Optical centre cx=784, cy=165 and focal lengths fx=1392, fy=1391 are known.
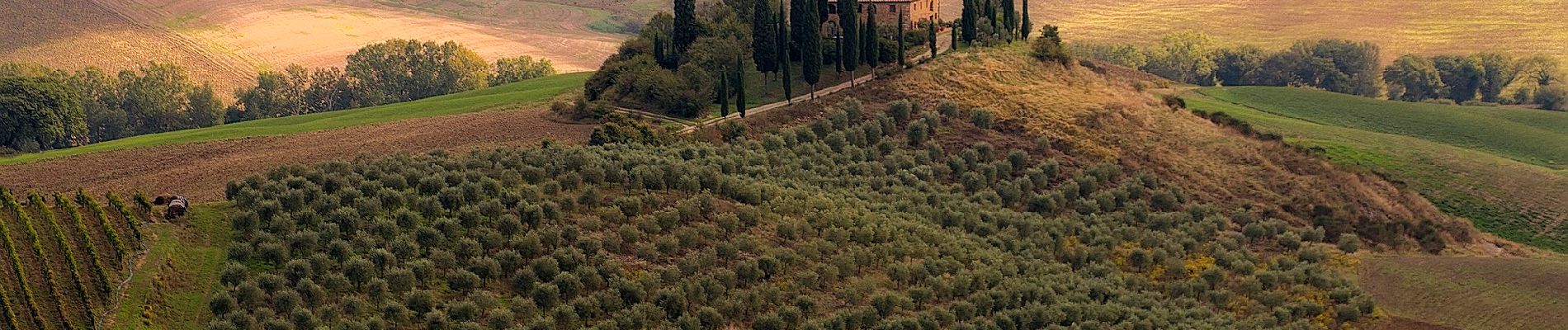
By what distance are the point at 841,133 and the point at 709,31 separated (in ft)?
56.8

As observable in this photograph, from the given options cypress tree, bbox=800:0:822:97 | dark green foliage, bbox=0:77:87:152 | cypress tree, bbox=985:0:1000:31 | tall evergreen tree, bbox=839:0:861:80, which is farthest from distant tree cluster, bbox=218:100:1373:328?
dark green foliage, bbox=0:77:87:152

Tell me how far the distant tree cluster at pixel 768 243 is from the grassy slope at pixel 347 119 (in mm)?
22058

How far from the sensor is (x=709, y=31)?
10569 cm

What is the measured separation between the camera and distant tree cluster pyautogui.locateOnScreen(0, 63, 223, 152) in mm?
104125

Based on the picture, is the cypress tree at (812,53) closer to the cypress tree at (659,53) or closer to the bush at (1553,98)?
the cypress tree at (659,53)

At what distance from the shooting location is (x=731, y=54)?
101250 mm

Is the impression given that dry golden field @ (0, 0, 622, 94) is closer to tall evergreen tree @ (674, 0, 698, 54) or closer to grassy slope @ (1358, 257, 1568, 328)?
tall evergreen tree @ (674, 0, 698, 54)

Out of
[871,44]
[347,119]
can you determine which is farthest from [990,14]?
[347,119]

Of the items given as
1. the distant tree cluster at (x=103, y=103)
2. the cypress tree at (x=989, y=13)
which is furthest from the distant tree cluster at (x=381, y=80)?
the cypress tree at (x=989, y=13)

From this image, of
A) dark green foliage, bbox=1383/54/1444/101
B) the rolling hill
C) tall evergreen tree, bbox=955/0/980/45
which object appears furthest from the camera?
dark green foliage, bbox=1383/54/1444/101

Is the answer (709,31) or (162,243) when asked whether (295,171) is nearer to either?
(162,243)

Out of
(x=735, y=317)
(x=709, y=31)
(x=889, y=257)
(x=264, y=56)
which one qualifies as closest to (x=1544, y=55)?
(x=709, y=31)

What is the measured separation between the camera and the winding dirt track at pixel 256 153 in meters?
78.0

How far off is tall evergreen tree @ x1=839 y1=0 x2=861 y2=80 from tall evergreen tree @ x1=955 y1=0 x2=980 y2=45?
13.0m
